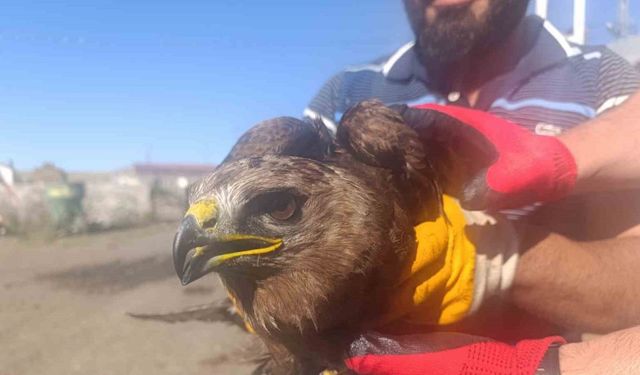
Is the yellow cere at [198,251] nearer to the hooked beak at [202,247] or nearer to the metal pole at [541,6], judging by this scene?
the hooked beak at [202,247]

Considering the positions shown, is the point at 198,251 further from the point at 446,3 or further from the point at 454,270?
the point at 446,3

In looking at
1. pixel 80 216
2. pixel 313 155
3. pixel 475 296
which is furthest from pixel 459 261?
pixel 80 216

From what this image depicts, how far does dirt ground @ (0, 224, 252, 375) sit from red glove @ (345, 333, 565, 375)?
6.08 feet

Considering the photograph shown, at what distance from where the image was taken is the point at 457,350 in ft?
3.97

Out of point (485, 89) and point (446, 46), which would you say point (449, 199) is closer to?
point (485, 89)

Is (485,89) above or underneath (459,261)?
above

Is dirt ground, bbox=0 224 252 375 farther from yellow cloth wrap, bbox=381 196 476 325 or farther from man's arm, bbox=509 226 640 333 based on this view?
man's arm, bbox=509 226 640 333

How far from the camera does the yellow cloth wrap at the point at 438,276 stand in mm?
1231

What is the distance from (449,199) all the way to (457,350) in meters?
0.34

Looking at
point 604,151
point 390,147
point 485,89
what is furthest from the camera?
point 485,89

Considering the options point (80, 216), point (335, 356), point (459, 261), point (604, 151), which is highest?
point (604, 151)

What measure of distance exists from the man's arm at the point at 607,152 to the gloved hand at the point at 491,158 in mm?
35

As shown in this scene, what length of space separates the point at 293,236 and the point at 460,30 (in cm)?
75

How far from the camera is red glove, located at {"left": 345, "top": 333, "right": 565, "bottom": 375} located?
1.16 meters
